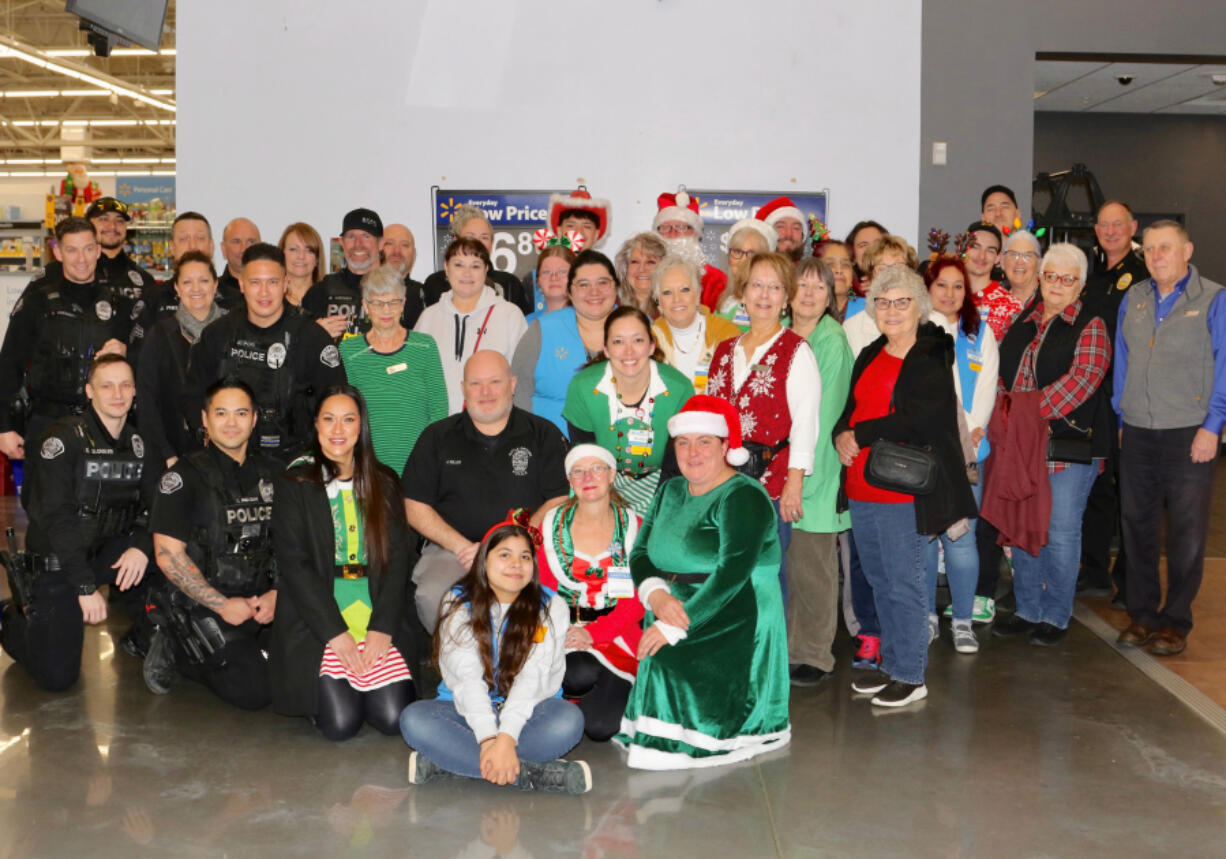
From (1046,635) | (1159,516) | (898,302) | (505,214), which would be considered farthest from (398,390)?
(1159,516)

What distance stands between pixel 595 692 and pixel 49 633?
2.09 meters

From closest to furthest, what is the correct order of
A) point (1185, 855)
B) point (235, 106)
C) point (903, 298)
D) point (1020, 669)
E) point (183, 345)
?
point (1185, 855) → point (903, 298) → point (1020, 669) → point (183, 345) → point (235, 106)

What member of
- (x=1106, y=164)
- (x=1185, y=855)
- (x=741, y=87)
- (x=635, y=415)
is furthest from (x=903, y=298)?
(x=1106, y=164)

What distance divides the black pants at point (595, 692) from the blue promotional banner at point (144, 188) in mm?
14214

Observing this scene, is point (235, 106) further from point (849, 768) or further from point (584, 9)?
point (849, 768)

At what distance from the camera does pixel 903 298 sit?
3.98 metres

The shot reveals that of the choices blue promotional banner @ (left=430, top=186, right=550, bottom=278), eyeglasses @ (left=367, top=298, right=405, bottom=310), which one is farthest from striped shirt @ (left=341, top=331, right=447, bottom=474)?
blue promotional banner @ (left=430, top=186, right=550, bottom=278)

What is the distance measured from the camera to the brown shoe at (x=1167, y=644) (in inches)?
184

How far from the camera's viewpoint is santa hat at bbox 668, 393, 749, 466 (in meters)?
3.57

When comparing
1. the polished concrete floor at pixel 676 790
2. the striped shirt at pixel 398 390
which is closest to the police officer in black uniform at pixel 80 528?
the polished concrete floor at pixel 676 790

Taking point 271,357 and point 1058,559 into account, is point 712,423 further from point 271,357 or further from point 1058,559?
point 1058,559

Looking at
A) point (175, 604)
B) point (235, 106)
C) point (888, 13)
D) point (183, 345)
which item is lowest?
point (175, 604)

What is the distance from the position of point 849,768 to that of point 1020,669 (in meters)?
1.34

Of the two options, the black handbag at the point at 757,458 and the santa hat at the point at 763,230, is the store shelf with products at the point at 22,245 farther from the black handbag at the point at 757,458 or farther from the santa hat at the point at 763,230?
the black handbag at the point at 757,458
